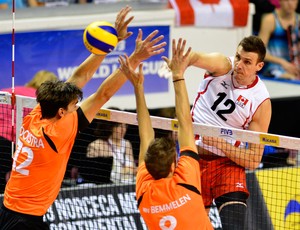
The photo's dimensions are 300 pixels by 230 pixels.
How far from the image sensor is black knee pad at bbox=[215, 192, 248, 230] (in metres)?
8.92

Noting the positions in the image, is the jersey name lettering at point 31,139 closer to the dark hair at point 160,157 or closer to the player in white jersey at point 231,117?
the dark hair at point 160,157

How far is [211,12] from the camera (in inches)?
568

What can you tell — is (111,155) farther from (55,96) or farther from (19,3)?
(19,3)

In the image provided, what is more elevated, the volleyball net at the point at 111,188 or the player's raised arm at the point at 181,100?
the player's raised arm at the point at 181,100

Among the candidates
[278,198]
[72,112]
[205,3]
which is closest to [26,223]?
[72,112]

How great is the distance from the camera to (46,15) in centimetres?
1345

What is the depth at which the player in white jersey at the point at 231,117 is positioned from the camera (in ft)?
29.1

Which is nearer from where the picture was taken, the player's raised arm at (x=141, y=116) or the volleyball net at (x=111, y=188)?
the player's raised arm at (x=141, y=116)

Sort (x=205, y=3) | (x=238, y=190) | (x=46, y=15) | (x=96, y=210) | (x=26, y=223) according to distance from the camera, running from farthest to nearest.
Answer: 1. (x=205, y=3)
2. (x=46, y=15)
3. (x=96, y=210)
4. (x=238, y=190)
5. (x=26, y=223)

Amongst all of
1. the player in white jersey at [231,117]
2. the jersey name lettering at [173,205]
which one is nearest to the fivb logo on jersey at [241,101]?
the player in white jersey at [231,117]

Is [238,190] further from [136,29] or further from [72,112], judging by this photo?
[136,29]

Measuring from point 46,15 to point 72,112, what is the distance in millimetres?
5400

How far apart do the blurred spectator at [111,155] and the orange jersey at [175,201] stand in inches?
140

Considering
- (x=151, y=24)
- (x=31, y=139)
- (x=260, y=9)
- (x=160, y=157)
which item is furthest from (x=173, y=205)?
(x=260, y=9)
